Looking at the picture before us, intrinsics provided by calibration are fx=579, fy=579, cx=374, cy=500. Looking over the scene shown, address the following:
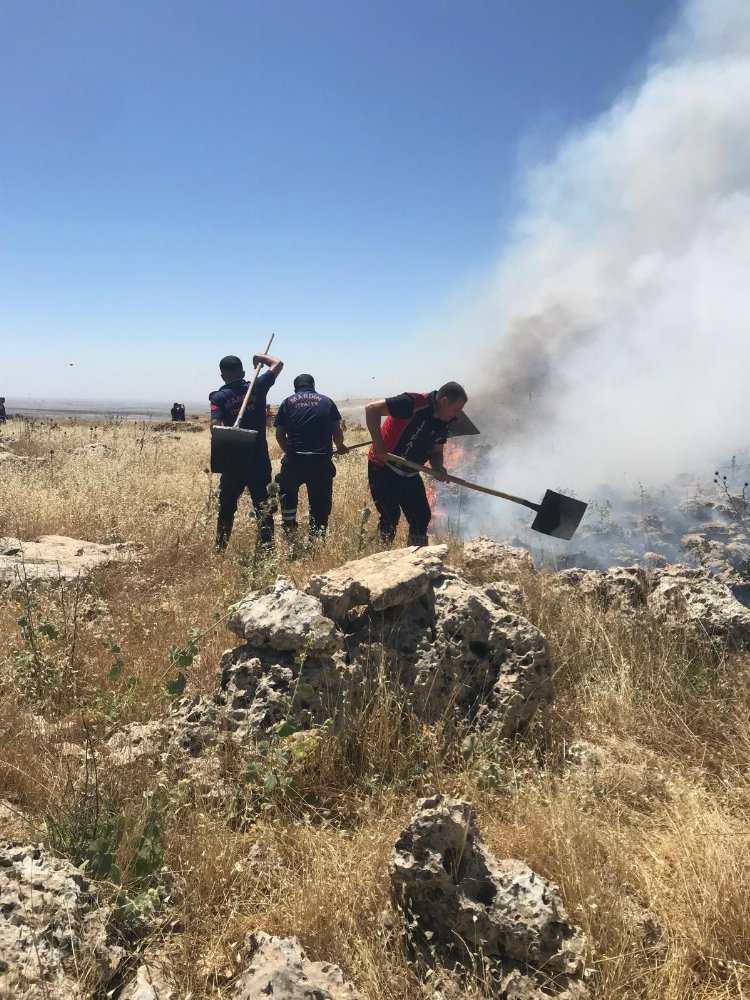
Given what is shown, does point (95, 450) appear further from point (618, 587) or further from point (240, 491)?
point (618, 587)

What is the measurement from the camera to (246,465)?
5.13 m

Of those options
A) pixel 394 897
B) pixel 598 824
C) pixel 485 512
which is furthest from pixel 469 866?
pixel 485 512

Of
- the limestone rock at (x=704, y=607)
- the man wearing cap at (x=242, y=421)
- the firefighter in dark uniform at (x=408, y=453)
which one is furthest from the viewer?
the man wearing cap at (x=242, y=421)

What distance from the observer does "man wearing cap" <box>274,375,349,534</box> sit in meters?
5.50

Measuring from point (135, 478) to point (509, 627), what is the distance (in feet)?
23.6

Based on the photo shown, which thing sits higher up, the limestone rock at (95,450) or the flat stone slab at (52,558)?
the limestone rock at (95,450)

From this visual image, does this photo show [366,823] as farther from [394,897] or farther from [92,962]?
[92,962]

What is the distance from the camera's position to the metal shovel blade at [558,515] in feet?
18.4

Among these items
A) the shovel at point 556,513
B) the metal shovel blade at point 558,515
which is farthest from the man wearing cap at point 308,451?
the metal shovel blade at point 558,515

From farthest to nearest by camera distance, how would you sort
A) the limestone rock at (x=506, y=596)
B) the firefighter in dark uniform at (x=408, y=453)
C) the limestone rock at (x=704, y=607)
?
the firefighter in dark uniform at (x=408, y=453), the limestone rock at (x=704, y=607), the limestone rock at (x=506, y=596)

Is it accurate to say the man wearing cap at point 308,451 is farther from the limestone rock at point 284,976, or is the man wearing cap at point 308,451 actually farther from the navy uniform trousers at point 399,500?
the limestone rock at point 284,976

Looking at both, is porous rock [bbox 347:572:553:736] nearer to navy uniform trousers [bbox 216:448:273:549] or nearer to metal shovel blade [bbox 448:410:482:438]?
navy uniform trousers [bbox 216:448:273:549]

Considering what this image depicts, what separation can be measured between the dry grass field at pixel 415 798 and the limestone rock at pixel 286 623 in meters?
0.23

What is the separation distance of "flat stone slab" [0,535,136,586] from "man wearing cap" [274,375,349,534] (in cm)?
151
